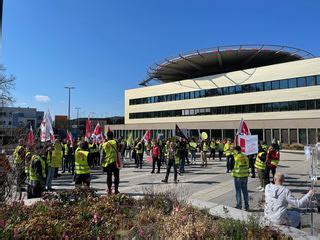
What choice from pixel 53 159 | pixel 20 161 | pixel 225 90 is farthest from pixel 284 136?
pixel 20 161

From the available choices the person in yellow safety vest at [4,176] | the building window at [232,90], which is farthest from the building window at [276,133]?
the person in yellow safety vest at [4,176]

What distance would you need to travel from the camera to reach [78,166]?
11.5 metres

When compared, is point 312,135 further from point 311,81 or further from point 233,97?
point 233,97

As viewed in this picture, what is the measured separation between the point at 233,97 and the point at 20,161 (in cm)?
5244

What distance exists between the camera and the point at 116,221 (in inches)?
254

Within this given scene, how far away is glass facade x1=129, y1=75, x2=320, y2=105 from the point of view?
47.3 meters

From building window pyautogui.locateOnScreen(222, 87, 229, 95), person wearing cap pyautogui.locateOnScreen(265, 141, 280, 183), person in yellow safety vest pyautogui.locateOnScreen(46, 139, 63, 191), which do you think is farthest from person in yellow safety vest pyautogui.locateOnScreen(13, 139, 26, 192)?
building window pyautogui.locateOnScreen(222, 87, 229, 95)

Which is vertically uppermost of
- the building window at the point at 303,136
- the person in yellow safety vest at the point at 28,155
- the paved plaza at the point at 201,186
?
the building window at the point at 303,136

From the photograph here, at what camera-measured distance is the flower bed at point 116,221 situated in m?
5.47

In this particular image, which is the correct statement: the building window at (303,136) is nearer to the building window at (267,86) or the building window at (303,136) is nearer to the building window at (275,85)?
the building window at (275,85)

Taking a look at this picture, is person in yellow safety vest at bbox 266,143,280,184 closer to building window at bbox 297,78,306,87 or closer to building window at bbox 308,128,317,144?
building window at bbox 308,128,317,144

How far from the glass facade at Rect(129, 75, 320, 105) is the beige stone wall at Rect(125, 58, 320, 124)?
53cm

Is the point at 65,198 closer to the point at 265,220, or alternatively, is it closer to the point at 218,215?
the point at 218,215

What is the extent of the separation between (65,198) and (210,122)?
5339 cm
